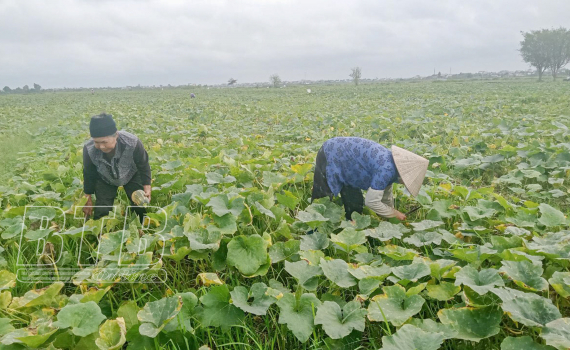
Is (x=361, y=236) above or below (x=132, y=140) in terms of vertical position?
below

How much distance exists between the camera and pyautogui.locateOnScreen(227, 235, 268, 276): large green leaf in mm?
2285

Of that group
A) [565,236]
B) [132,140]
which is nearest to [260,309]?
[565,236]

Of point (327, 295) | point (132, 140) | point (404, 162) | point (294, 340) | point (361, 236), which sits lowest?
point (294, 340)

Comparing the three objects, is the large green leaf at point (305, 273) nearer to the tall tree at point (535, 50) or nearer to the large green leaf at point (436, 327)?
the large green leaf at point (436, 327)

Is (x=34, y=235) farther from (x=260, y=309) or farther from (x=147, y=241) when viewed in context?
(x=260, y=309)

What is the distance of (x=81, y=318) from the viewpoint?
69.8 inches

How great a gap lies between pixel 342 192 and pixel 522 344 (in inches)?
85.7

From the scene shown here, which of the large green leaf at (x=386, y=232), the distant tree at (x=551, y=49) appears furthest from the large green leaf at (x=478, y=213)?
the distant tree at (x=551, y=49)

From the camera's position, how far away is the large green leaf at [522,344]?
5.18 ft

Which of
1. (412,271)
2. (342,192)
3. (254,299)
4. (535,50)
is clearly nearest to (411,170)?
(342,192)

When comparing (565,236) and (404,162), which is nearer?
(565,236)

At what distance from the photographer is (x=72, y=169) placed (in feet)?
16.8

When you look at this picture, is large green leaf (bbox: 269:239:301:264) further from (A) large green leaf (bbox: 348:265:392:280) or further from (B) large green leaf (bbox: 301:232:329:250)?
(A) large green leaf (bbox: 348:265:392:280)

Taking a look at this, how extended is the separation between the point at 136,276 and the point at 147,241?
275mm
